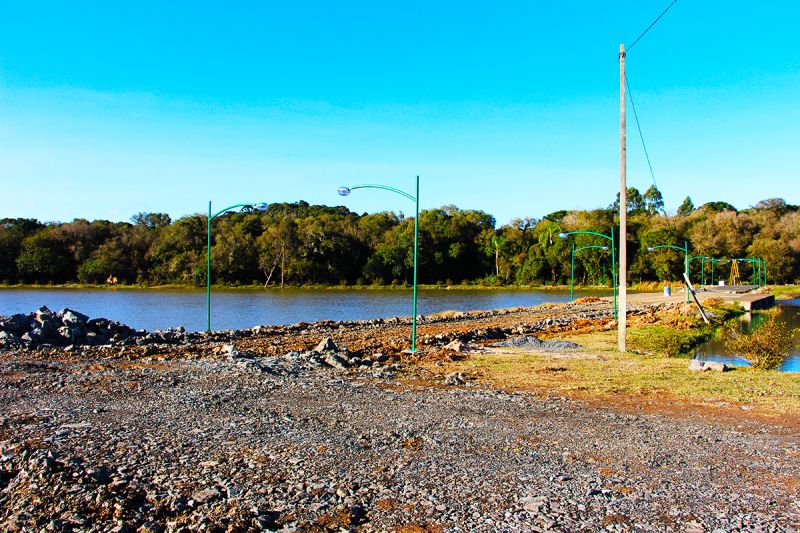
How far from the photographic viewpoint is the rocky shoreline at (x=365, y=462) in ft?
18.3

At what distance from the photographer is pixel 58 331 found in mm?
20750

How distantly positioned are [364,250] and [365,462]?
92811 mm

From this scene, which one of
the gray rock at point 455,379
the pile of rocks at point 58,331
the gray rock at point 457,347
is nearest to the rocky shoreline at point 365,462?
the gray rock at point 455,379

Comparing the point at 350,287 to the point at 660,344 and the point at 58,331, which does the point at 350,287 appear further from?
the point at 660,344

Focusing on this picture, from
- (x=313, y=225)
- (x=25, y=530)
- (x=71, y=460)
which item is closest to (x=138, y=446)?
(x=71, y=460)

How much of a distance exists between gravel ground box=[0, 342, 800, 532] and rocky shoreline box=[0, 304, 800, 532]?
0.09 ft

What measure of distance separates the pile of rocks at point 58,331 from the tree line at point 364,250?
68.5 meters

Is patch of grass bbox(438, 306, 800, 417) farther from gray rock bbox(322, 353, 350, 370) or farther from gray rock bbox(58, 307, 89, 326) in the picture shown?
gray rock bbox(58, 307, 89, 326)

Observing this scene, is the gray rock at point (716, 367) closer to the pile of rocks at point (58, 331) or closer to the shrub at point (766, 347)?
the shrub at point (766, 347)

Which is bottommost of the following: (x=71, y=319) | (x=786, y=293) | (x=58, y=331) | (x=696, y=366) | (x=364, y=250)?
(x=786, y=293)

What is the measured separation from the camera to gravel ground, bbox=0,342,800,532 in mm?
5582

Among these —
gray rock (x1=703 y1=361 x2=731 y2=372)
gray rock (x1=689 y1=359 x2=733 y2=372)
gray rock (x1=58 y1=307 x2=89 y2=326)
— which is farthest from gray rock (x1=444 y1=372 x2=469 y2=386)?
gray rock (x1=58 y1=307 x2=89 y2=326)

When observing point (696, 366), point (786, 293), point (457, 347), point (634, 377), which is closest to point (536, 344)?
point (457, 347)

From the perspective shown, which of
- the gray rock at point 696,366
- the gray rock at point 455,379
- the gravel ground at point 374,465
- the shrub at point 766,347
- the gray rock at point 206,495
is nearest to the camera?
the gravel ground at point 374,465
